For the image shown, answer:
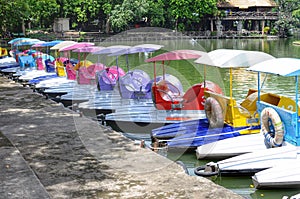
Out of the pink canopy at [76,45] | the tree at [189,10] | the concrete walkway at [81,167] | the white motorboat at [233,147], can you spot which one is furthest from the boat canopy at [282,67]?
the tree at [189,10]

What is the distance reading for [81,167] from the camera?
7.49 metres

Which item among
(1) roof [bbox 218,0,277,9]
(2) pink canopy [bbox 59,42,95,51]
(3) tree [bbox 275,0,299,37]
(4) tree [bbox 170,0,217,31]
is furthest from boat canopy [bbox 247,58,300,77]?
(1) roof [bbox 218,0,277,9]

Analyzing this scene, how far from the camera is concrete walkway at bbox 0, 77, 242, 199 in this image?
21.0 ft

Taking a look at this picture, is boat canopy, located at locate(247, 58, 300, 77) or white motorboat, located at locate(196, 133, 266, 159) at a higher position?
boat canopy, located at locate(247, 58, 300, 77)

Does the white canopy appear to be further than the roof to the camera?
No

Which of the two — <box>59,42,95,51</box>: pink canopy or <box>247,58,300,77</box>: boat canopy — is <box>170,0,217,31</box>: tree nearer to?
<box>59,42,95,51</box>: pink canopy

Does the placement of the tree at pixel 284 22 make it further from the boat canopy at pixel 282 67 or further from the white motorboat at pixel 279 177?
the white motorboat at pixel 279 177

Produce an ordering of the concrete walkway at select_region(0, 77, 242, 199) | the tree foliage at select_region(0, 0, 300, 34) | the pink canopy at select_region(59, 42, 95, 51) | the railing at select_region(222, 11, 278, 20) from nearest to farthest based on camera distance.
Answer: the concrete walkway at select_region(0, 77, 242, 199) → the pink canopy at select_region(59, 42, 95, 51) → the tree foliage at select_region(0, 0, 300, 34) → the railing at select_region(222, 11, 278, 20)

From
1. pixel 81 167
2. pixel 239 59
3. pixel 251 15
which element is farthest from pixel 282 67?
pixel 251 15

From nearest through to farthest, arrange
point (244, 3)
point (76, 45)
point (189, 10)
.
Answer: point (76, 45)
point (189, 10)
point (244, 3)

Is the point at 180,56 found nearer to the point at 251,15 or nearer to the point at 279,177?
the point at 279,177

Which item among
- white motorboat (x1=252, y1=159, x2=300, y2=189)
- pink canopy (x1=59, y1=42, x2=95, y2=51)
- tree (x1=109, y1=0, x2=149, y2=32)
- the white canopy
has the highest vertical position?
tree (x1=109, y1=0, x2=149, y2=32)

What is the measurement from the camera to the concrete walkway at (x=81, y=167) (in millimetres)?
6402

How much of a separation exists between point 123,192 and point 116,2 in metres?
53.3
